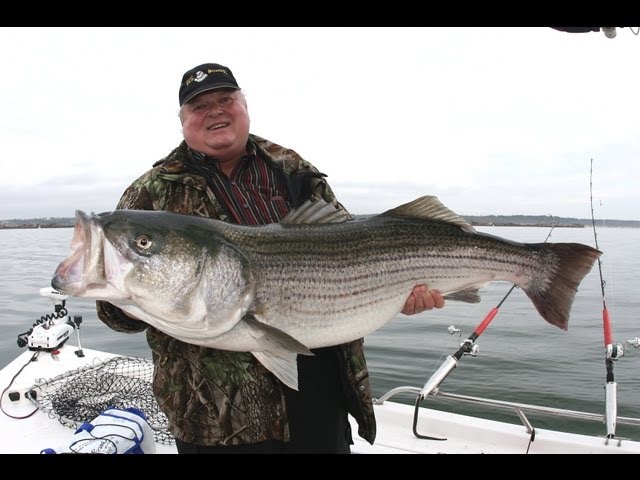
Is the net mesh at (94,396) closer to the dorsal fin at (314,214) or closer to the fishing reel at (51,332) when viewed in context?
the fishing reel at (51,332)

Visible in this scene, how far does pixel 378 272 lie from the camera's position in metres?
3.05

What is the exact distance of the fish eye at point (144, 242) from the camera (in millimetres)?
2553

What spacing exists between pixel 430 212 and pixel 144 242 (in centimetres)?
180

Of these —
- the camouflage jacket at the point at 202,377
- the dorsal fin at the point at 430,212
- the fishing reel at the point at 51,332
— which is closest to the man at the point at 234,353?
the camouflage jacket at the point at 202,377

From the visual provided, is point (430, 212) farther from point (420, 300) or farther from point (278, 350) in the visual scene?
point (278, 350)

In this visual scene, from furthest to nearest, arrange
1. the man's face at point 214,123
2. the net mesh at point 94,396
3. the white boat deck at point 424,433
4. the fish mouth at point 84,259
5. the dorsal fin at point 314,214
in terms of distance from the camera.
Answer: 1. the net mesh at point 94,396
2. the white boat deck at point 424,433
3. the man's face at point 214,123
4. the dorsal fin at point 314,214
5. the fish mouth at point 84,259

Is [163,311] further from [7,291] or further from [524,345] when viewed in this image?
[7,291]

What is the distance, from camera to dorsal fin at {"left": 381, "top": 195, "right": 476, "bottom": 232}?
3.27 m

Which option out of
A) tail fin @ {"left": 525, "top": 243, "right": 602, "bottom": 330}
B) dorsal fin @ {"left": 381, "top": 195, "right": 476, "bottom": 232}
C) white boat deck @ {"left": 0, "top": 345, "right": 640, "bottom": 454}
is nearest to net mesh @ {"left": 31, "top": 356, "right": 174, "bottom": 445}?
white boat deck @ {"left": 0, "top": 345, "right": 640, "bottom": 454}

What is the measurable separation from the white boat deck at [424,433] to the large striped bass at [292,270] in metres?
2.05

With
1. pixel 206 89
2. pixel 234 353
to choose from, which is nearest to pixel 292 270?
pixel 234 353

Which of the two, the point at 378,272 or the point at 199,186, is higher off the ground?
the point at 199,186
